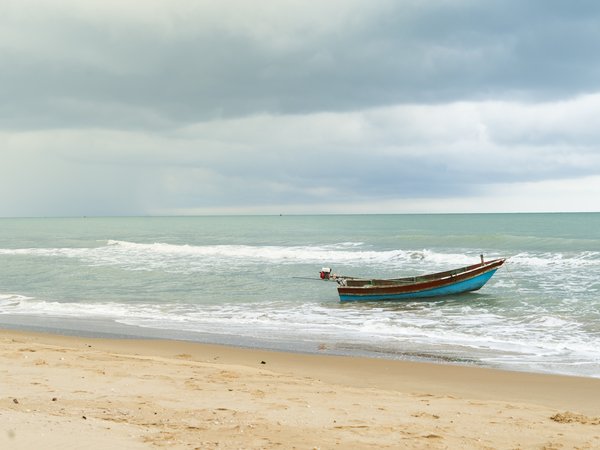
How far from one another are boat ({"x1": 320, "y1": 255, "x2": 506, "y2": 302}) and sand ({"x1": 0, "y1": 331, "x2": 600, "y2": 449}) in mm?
9490

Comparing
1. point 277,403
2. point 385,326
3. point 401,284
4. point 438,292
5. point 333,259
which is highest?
point 333,259

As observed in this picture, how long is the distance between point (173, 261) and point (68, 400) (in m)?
31.2

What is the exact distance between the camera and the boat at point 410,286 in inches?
797

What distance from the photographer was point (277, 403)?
6664mm

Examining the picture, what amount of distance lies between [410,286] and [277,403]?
14276 mm

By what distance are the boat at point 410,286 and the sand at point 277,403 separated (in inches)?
374

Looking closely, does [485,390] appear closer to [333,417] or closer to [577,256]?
[333,417]

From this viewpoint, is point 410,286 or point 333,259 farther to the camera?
point 333,259

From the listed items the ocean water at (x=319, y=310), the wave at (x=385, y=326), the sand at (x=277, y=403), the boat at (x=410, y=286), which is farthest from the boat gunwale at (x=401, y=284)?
the sand at (x=277, y=403)

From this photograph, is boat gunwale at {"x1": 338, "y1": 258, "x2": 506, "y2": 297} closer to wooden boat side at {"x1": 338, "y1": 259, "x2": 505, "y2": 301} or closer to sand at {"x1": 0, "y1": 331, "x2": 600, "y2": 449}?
wooden boat side at {"x1": 338, "y1": 259, "x2": 505, "y2": 301}

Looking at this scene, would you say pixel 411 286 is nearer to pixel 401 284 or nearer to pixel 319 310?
pixel 401 284

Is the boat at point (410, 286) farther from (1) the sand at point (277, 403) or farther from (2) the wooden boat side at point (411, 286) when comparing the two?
(1) the sand at point (277, 403)

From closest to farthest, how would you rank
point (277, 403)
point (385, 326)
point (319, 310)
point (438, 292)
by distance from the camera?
point (277, 403)
point (385, 326)
point (319, 310)
point (438, 292)

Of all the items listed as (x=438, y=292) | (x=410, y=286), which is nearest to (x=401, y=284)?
(x=410, y=286)
